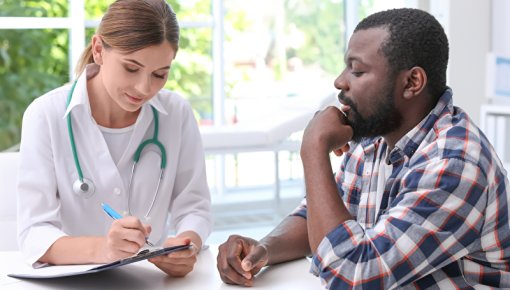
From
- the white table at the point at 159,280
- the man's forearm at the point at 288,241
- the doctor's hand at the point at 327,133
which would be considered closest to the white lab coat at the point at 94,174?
the white table at the point at 159,280

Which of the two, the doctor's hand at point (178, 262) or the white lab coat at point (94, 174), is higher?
the white lab coat at point (94, 174)

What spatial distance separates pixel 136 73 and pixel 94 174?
0.23m

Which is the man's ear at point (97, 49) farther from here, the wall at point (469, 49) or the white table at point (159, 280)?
the wall at point (469, 49)

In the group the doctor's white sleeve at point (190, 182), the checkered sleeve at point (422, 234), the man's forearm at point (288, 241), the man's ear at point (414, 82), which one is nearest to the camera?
the checkered sleeve at point (422, 234)

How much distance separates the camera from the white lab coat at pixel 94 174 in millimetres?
1537

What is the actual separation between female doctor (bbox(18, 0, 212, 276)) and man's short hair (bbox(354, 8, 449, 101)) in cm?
48

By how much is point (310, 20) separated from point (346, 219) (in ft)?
15.4

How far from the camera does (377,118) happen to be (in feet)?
4.28

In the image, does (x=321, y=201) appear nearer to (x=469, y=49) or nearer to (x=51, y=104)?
(x=51, y=104)

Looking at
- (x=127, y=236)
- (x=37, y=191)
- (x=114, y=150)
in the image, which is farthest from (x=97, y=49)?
(x=127, y=236)

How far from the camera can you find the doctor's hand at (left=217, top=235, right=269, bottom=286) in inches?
52.8

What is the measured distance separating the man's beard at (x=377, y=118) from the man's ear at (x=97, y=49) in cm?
57

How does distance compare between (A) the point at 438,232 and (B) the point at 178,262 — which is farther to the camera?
(B) the point at 178,262

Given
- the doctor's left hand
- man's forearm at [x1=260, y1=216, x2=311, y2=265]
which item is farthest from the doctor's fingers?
man's forearm at [x1=260, y1=216, x2=311, y2=265]
